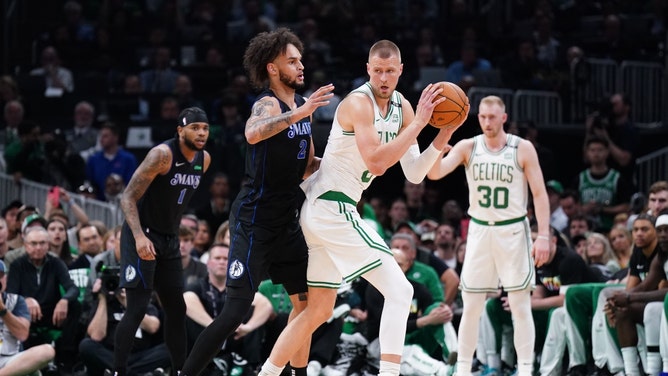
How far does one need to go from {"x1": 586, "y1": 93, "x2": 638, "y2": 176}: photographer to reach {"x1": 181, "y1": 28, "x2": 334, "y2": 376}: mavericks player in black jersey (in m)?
7.85

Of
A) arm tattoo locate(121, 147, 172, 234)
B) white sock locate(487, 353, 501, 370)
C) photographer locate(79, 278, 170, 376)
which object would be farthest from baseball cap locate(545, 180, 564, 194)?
arm tattoo locate(121, 147, 172, 234)

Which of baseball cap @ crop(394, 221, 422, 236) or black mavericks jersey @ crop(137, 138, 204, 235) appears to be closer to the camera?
black mavericks jersey @ crop(137, 138, 204, 235)

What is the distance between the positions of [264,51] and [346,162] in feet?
2.94

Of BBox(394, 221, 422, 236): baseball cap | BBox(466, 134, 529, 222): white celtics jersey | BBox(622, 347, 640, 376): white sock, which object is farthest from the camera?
BBox(394, 221, 422, 236): baseball cap

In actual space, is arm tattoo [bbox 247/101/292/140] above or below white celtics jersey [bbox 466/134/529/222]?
above

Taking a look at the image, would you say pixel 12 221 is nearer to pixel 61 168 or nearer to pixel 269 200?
pixel 61 168

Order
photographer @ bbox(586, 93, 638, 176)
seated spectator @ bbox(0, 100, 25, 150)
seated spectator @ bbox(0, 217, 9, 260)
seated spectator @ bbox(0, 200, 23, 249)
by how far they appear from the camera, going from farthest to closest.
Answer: seated spectator @ bbox(0, 100, 25, 150), photographer @ bbox(586, 93, 638, 176), seated spectator @ bbox(0, 200, 23, 249), seated spectator @ bbox(0, 217, 9, 260)

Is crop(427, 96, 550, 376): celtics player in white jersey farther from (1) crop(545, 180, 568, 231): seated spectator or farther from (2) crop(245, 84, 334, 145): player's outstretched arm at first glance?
(1) crop(545, 180, 568, 231): seated spectator

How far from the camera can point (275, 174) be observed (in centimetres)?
757

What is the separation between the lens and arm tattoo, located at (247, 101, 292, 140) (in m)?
7.27

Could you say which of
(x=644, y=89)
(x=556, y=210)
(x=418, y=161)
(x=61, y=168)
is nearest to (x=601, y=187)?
(x=556, y=210)

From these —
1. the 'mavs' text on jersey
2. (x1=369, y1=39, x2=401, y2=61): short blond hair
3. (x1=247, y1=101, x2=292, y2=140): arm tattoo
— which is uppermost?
(x1=369, y1=39, x2=401, y2=61): short blond hair

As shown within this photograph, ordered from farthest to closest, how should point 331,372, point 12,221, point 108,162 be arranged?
point 108,162
point 12,221
point 331,372

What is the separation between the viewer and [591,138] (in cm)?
1462
